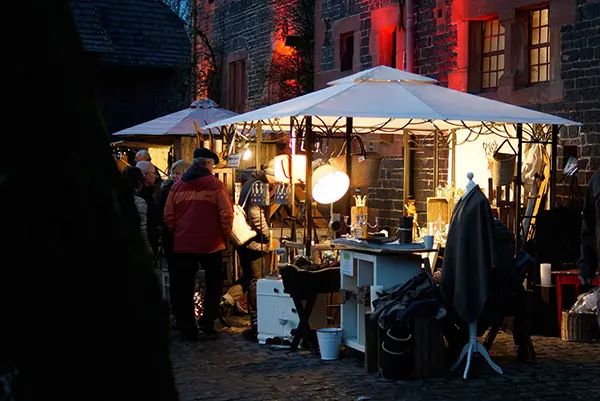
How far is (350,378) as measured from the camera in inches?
364

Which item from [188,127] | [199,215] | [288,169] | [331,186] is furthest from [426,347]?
[188,127]

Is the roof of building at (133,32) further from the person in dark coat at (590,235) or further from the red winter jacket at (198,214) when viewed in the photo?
the person in dark coat at (590,235)

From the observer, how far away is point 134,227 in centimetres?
275

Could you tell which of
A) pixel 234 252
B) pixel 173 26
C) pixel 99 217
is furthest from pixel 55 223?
pixel 173 26

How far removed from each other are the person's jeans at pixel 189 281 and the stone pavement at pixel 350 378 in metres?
0.33

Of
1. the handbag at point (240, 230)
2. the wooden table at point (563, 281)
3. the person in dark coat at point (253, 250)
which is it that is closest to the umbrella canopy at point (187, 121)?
the person in dark coat at point (253, 250)

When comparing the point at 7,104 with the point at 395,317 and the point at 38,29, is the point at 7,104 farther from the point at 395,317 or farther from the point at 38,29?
the point at 395,317

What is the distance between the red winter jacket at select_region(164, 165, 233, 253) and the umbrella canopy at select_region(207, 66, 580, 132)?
0.90m

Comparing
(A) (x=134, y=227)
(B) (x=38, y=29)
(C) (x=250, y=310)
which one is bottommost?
(C) (x=250, y=310)

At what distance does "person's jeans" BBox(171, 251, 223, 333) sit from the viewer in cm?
1123

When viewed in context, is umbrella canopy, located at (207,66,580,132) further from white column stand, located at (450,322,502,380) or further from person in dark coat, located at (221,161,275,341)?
white column stand, located at (450,322,502,380)

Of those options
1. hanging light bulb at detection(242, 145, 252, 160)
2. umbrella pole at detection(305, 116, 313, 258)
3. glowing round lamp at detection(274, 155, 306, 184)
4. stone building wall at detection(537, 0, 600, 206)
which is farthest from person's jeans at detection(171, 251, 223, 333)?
stone building wall at detection(537, 0, 600, 206)

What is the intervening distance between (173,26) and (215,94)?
8.68 meters

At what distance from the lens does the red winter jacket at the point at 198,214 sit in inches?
440
